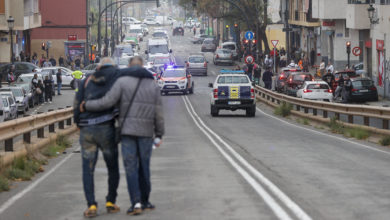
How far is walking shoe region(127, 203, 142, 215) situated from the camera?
946 centimetres

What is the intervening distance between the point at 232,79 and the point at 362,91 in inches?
468

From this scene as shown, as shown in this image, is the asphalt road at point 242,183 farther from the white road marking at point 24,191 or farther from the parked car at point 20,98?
the parked car at point 20,98

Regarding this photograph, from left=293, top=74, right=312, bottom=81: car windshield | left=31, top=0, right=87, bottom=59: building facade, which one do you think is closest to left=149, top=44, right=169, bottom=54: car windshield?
left=31, top=0, right=87, bottom=59: building facade

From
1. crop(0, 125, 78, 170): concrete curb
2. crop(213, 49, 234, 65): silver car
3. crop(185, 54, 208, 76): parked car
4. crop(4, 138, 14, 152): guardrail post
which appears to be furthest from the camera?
crop(213, 49, 234, 65): silver car

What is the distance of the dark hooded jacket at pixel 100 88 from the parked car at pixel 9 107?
25.8m

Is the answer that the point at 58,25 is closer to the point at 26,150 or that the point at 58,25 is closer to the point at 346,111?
the point at 346,111

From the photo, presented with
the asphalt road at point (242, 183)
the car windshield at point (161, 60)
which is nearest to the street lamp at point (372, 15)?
the asphalt road at point (242, 183)

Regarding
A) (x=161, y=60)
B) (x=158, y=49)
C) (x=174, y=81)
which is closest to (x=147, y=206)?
(x=174, y=81)

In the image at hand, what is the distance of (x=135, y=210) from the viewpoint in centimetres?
948

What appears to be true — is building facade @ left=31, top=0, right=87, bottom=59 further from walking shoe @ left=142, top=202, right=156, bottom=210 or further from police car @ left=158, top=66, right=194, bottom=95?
walking shoe @ left=142, top=202, right=156, bottom=210

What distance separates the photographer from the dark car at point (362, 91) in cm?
4466

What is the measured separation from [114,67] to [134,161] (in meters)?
1.10

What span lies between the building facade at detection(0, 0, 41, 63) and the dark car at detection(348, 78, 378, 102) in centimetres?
2756

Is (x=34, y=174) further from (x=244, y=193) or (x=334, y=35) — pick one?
(x=334, y=35)
